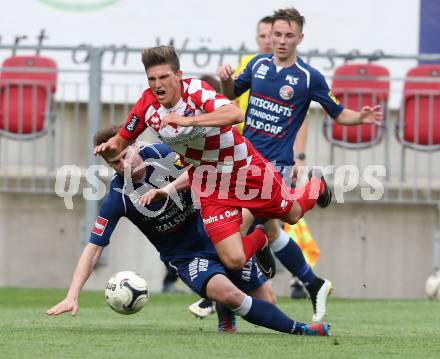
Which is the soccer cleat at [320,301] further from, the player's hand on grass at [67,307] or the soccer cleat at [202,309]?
the player's hand on grass at [67,307]

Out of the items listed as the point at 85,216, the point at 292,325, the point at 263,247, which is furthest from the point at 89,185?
the point at 292,325

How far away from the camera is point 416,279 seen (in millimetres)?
12773

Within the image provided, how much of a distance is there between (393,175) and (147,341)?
21.4 ft

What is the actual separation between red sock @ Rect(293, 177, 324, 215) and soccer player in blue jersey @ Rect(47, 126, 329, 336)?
1.68 feet

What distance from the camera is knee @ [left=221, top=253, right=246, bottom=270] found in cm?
724

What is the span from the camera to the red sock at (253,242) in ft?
24.3

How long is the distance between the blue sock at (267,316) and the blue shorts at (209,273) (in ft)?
1.09

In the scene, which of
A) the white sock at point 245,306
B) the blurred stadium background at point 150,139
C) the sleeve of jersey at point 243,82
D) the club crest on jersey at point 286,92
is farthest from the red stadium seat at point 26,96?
the white sock at point 245,306

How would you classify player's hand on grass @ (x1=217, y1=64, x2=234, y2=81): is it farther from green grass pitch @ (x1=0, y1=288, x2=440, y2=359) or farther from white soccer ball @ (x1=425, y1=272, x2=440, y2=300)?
white soccer ball @ (x1=425, y1=272, x2=440, y2=300)

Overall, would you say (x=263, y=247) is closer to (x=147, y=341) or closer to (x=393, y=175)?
(x=147, y=341)

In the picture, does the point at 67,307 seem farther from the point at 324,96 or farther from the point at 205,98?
the point at 324,96

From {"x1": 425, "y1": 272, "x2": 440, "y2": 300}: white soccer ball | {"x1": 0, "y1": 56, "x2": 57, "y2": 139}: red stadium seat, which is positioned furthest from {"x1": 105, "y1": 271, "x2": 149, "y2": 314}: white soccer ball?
{"x1": 0, "y1": 56, "x2": 57, "y2": 139}: red stadium seat

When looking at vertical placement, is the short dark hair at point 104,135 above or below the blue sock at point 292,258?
above

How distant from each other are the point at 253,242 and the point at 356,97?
5400 millimetres
